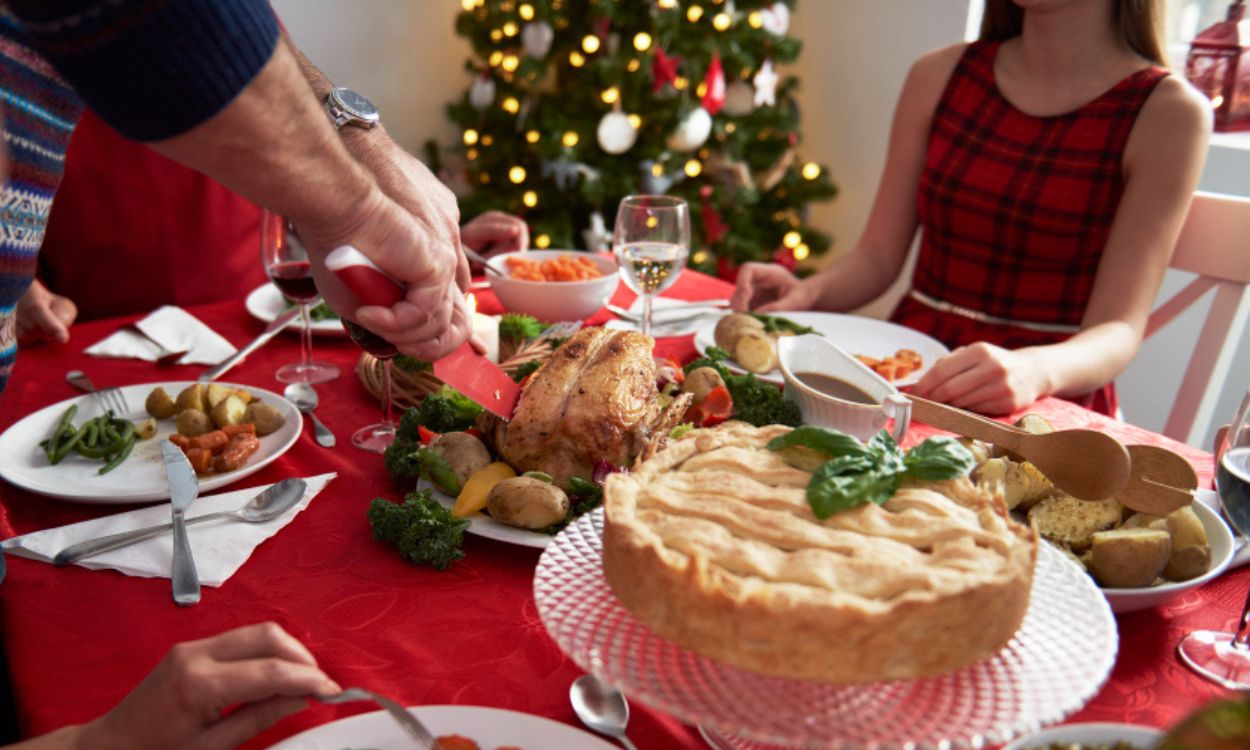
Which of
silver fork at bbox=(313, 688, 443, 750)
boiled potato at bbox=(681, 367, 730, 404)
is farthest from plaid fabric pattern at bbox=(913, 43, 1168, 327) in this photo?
silver fork at bbox=(313, 688, 443, 750)

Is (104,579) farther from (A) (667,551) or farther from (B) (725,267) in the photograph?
(B) (725,267)

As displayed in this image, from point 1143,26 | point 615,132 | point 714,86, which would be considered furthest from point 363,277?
point 714,86

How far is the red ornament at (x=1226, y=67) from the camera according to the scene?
→ 3.55 meters

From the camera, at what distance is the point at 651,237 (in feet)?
6.57

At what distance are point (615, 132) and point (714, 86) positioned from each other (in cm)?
59

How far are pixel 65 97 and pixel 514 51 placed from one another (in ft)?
11.5

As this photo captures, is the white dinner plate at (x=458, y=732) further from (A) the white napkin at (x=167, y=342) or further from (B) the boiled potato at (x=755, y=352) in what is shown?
(A) the white napkin at (x=167, y=342)

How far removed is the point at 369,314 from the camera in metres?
1.28

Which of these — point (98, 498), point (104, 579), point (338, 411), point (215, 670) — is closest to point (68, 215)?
point (338, 411)

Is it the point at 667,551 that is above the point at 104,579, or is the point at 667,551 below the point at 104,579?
above

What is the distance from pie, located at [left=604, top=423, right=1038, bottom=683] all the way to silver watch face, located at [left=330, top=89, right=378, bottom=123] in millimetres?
1024

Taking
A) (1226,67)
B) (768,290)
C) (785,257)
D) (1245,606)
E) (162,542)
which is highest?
(1226,67)

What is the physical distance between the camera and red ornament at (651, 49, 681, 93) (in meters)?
4.46

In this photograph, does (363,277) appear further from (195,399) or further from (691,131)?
(691,131)
